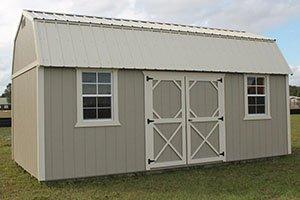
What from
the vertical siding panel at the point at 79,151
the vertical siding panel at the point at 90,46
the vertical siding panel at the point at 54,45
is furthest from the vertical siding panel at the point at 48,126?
the vertical siding panel at the point at 90,46

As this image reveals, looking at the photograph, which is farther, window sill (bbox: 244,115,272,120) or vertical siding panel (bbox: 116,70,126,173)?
window sill (bbox: 244,115,272,120)

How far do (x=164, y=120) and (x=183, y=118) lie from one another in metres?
0.56

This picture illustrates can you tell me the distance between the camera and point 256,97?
1211cm

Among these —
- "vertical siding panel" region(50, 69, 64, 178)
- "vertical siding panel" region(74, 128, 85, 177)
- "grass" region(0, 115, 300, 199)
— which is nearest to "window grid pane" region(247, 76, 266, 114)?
"grass" region(0, 115, 300, 199)

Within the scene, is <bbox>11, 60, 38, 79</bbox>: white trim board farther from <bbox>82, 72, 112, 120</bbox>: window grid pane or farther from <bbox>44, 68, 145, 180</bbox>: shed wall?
<bbox>82, 72, 112, 120</bbox>: window grid pane

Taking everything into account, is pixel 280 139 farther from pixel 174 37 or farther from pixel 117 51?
pixel 117 51

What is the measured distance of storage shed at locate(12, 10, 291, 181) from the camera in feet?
30.2

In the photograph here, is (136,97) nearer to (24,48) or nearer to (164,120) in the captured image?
(164,120)

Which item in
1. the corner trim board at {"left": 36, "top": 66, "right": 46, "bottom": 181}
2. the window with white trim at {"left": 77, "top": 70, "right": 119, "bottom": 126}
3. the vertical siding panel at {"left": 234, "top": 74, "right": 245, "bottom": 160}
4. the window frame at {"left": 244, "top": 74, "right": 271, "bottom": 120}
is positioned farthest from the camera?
the window frame at {"left": 244, "top": 74, "right": 271, "bottom": 120}

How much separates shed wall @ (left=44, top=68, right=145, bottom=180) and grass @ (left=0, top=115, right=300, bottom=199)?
0.32m

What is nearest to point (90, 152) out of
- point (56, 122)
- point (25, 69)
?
point (56, 122)

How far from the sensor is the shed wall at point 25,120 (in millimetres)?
9508

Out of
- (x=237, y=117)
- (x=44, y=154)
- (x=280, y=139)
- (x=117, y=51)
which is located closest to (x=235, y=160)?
(x=237, y=117)

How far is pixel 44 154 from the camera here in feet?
29.3
